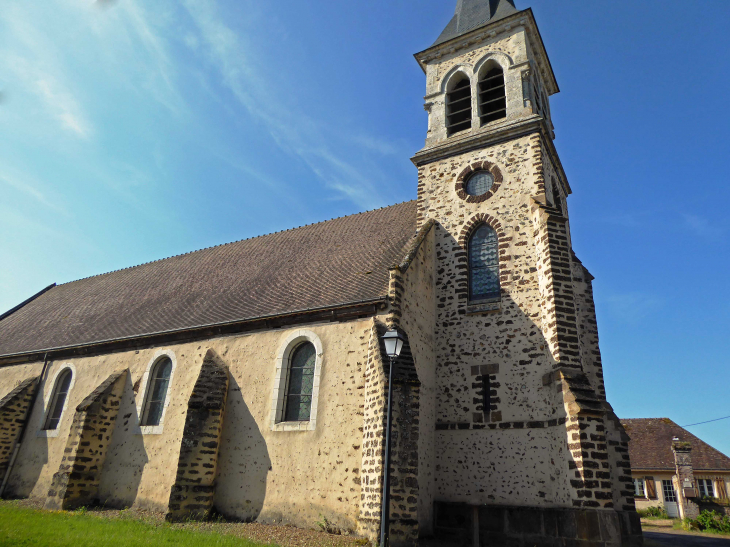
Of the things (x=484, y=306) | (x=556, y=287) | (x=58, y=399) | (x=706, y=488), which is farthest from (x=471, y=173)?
(x=706, y=488)

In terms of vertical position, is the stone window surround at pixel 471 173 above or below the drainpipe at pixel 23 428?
above

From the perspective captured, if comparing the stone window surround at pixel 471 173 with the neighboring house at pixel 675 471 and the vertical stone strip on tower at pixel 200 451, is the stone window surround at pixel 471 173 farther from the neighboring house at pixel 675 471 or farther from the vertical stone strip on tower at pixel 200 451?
the neighboring house at pixel 675 471

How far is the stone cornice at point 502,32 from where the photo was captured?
50.4 feet

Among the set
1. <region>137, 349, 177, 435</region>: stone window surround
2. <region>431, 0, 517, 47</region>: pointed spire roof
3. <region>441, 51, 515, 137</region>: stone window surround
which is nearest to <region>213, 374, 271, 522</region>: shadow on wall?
Result: <region>137, 349, 177, 435</region>: stone window surround

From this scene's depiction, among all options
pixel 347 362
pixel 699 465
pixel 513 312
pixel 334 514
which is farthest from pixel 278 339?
pixel 699 465

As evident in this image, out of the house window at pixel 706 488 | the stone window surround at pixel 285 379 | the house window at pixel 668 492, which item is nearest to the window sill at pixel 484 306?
the stone window surround at pixel 285 379

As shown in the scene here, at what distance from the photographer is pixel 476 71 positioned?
1577cm

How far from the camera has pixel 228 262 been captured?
18625mm

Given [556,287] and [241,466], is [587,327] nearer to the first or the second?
[556,287]

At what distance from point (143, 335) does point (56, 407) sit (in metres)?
4.69

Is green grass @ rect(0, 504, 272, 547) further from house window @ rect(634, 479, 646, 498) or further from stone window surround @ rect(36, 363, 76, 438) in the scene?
house window @ rect(634, 479, 646, 498)

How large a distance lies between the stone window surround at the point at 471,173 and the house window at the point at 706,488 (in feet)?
68.4

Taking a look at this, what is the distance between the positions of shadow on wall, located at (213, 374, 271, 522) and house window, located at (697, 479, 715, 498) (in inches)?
914

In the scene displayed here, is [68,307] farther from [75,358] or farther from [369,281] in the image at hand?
[369,281]
